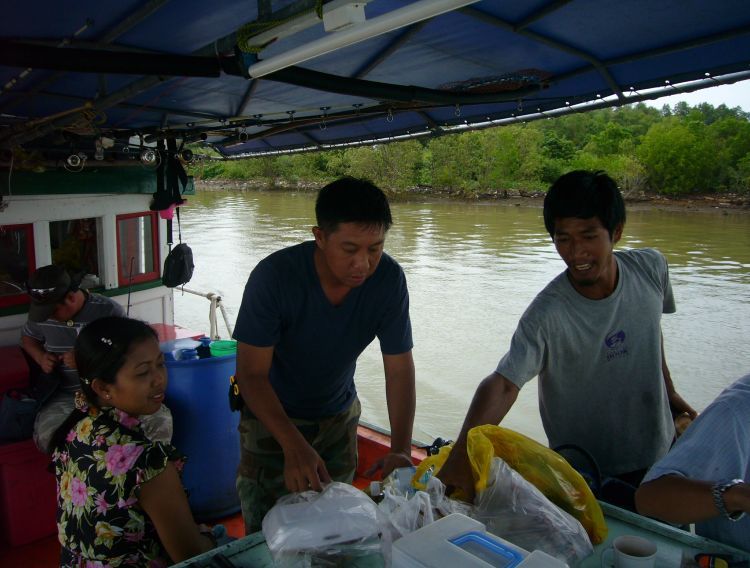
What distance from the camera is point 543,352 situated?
79.1 inches

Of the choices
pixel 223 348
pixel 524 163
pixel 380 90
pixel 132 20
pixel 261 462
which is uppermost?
pixel 524 163

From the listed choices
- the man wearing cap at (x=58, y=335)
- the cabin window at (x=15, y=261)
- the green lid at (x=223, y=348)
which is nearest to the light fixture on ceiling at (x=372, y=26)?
the green lid at (x=223, y=348)

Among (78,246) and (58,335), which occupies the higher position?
(78,246)

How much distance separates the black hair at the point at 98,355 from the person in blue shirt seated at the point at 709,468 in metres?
1.41

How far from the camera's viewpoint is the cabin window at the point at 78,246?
475cm

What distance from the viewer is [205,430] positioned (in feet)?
11.4

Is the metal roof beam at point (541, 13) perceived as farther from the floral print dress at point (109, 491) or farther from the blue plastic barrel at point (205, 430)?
the blue plastic barrel at point (205, 430)

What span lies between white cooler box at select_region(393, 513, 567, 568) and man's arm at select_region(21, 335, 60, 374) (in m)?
2.79

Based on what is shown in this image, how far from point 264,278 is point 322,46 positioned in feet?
2.61

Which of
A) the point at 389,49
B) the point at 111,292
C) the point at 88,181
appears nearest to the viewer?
the point at 389,49

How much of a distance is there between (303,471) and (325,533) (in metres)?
0.39

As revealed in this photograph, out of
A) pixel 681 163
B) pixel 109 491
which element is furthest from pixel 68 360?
pixel 681 163

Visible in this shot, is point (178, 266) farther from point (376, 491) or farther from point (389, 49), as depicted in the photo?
point (376, 491)

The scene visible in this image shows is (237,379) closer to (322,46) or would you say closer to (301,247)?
(301,247)
